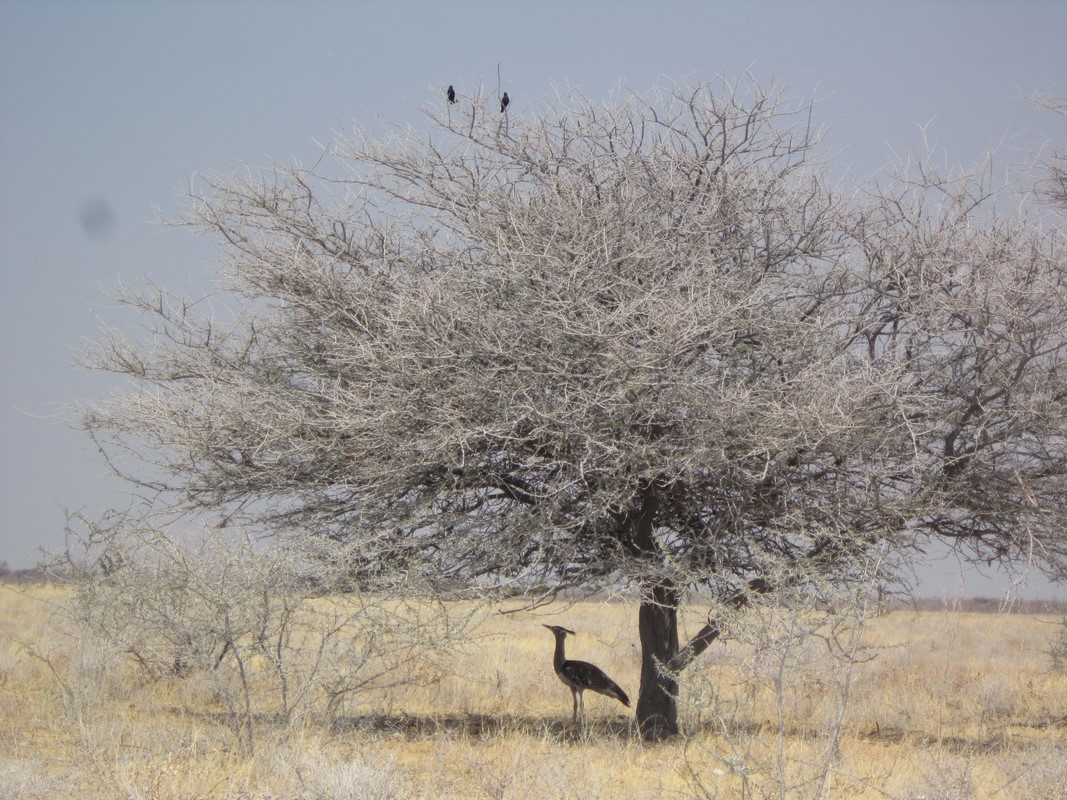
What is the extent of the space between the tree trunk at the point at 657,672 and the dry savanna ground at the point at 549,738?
231 millimetres

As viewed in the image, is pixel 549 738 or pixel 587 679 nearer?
pixel 549 738

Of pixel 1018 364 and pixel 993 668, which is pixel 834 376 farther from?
pixel 993 668

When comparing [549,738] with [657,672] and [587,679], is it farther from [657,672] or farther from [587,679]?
[657,672]

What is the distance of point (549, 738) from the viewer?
9.27 m

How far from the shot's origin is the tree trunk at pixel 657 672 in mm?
9984

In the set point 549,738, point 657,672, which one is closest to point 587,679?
point 549,738

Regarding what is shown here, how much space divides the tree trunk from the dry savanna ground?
231mm

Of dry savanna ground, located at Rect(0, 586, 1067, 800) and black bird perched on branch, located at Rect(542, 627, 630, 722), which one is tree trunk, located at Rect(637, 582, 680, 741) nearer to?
dry savanna ground, located at Rect(0, 586, 1067, 800)

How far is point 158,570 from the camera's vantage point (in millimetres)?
8523

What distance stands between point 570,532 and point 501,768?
233 centimetres

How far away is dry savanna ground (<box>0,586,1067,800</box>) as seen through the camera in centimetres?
655

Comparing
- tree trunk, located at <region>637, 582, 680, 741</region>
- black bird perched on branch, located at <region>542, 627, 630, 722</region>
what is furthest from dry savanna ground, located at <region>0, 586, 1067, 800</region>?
black bird perched on branch, located at <region>542, 627, 630, 722</region>

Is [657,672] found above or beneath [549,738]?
above

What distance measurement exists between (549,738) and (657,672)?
1.46 metres
